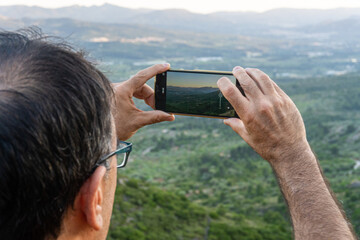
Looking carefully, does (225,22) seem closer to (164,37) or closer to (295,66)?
(164,37)

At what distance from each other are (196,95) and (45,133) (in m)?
1.10

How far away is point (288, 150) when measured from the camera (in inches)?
52.2

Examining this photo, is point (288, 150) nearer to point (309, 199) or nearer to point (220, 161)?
point (309, 199)

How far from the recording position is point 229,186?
1189 inches

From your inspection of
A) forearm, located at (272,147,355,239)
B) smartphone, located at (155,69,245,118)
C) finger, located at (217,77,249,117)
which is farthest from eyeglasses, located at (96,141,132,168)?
smartphone, located at (155,69,245,118)

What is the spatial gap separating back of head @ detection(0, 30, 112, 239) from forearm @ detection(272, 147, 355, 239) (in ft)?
1.94

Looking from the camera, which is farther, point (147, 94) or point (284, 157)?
point (147, 94)

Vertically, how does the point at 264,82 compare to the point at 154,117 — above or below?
above

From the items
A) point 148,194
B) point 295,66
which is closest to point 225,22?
point 295,66

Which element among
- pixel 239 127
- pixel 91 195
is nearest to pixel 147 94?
pixel 239 127

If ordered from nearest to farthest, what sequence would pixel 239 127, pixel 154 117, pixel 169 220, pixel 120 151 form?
pixel 120 151 → pixel 239 127 → pixel 154 117 → pixel 169 220

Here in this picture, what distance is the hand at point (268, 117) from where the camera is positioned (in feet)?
4.38

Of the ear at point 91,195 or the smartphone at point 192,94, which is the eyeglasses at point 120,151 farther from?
the smartphone at point 192,94

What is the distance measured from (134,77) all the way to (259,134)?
71 centimetres
